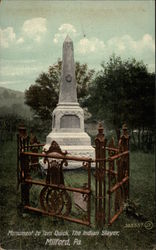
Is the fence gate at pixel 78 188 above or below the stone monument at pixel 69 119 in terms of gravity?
below

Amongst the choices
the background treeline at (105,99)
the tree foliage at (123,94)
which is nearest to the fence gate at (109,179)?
the background treeline at (105,99)

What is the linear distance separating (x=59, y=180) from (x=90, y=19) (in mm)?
2143

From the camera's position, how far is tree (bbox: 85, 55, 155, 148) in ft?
14.3

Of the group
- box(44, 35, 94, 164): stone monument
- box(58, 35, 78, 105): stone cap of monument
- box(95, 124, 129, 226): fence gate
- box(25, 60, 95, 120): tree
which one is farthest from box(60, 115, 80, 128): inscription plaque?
box(95, 124, 129, 226): fence gate

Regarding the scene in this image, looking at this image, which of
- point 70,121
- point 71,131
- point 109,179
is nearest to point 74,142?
point 71,131

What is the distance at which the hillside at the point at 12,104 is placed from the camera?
354 centimetres

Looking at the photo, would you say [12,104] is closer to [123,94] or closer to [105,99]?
[123,94]

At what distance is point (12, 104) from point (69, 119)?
78.4 inches

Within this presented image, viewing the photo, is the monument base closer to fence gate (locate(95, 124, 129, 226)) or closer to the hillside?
the hillside

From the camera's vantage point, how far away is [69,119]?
5828 mm

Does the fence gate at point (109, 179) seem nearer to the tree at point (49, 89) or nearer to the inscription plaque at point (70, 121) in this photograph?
the inscription plaque at point (70, 121)

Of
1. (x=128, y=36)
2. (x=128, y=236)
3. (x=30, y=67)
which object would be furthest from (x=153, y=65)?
(x=128, y=236)

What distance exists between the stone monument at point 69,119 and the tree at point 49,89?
211 millimetres

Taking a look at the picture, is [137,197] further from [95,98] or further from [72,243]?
[95,98]
